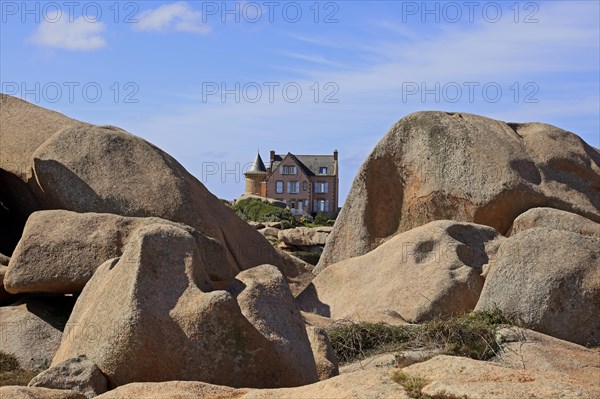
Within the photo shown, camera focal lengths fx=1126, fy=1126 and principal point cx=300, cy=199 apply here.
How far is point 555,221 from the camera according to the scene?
19.3m

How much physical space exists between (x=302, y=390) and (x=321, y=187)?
66.3 metres

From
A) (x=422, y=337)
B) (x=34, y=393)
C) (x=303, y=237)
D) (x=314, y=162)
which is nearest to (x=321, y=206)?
(x=314, y=162)

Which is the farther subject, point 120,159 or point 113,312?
point 120,159

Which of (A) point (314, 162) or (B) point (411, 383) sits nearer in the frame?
(B) point (411, 383)

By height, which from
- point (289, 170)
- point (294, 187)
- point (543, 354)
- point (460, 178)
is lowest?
point (543, 354)

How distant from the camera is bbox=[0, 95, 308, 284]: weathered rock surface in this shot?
57.9ft

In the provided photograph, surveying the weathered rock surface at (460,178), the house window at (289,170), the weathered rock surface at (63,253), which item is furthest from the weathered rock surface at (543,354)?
the house window at (289,170)

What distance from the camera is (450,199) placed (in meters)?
20.7

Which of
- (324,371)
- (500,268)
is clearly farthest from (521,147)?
(324,371)

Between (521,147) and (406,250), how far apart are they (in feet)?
13.9

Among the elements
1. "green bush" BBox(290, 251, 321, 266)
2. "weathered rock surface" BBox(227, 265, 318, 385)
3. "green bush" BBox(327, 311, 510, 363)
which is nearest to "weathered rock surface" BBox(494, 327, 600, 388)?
"green bush" BBox(327, 311, 510, 363)

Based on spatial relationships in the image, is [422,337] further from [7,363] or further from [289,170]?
[289,170]

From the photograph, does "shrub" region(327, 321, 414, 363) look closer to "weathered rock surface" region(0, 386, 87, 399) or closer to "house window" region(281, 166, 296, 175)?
"weathered rock surface" region(0, 386, 87, 399)

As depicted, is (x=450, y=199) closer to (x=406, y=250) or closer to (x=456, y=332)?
(x=406, y=250)
